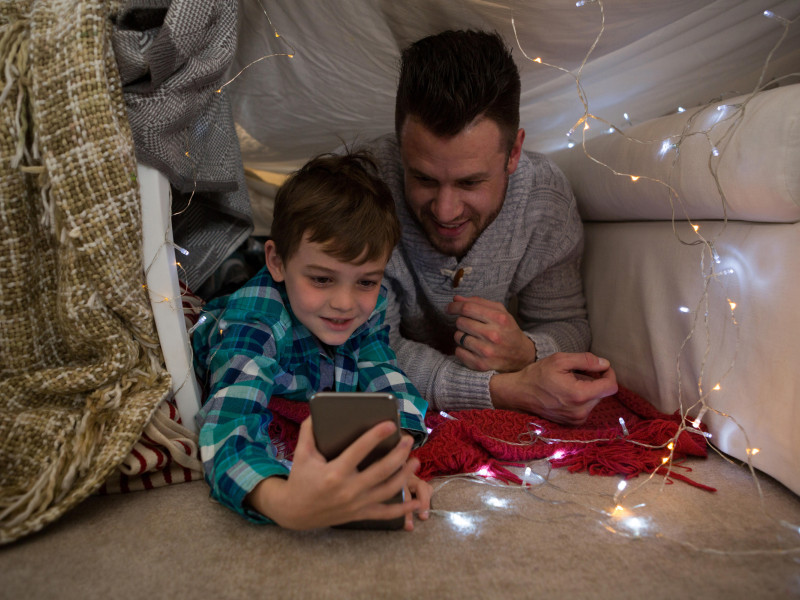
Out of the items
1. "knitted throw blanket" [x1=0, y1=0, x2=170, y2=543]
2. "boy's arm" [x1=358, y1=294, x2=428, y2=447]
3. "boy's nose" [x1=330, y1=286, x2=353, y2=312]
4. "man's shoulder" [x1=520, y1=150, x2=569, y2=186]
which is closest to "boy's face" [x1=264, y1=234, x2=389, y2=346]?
"boy's nose" [x1=330, y1=286, x2=353, y2=312]

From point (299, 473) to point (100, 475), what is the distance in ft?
0.91

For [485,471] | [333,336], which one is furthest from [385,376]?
[485,471]

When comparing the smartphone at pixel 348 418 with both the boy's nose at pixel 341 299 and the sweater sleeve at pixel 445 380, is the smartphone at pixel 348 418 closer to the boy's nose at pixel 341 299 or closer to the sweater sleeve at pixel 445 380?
the boy's nose at pixel 341 299

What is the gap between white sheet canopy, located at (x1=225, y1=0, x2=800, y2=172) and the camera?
43.8 inches

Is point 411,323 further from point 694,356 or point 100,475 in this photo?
point 100,475

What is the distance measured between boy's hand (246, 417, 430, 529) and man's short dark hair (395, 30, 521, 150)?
2.01ft

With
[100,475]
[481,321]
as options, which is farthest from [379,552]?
[481,321]

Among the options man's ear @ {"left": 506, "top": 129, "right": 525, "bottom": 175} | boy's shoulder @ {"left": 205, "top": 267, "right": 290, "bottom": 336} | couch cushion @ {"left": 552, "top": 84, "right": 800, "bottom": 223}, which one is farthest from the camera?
man's ear @ {"left": 506, "top": 129, "right": 525, "bottom": 175}

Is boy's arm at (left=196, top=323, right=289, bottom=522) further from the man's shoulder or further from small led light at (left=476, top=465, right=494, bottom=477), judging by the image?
the man's shoulder

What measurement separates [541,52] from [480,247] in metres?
0.42

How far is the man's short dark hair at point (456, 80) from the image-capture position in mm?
1046

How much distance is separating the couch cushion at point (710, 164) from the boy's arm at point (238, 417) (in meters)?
0.72

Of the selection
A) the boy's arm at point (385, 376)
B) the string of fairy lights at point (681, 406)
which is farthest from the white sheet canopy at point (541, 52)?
the boy's arm at point (385, 376)

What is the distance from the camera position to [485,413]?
104 centimetres
